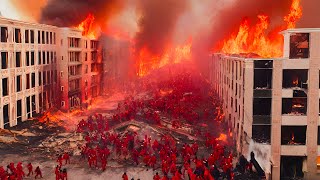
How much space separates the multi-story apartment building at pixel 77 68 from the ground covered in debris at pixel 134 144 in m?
3.60

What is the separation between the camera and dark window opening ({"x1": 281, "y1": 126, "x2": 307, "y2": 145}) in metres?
25.2

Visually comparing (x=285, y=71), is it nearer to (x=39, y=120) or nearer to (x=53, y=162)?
(x=53, y=162)

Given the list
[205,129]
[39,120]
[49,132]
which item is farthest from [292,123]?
[39,120]

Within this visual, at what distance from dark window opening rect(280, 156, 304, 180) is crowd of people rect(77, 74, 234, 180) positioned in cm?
401

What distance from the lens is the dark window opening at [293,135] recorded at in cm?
2516

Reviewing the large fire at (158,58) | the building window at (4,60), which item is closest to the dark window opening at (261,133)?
the building window at (4,60)

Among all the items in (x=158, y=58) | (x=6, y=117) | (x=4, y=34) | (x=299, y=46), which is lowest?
(x=6, y=117)

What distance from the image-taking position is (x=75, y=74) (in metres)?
50.9

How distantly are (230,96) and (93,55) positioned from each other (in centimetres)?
3152

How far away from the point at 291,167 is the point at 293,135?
2537 millimetres

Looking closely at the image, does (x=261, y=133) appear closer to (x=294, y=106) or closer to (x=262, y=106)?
(x=262, y=106)

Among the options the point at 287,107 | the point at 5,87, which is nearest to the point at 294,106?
the point at 287,107

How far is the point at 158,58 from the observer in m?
106

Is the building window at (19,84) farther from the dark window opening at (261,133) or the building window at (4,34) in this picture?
the dark window opening at (261,133)
